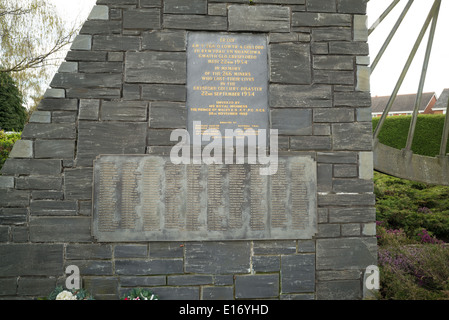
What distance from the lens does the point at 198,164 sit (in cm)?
346

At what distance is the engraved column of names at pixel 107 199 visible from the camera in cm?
336

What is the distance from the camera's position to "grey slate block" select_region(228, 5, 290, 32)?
141 inches

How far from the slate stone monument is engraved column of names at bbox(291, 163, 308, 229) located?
0.7 inches

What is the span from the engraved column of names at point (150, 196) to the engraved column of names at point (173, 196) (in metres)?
0.10

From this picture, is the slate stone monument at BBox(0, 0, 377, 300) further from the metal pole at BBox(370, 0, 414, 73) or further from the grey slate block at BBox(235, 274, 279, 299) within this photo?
the metal pole at BBox(370, 0, 414, 73)

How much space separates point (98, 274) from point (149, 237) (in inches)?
28.0

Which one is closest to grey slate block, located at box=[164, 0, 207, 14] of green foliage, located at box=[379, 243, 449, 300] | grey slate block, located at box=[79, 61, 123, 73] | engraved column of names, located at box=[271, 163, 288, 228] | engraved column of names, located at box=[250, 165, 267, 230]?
grey slate block, located at box=[79, 61, 123, 73]

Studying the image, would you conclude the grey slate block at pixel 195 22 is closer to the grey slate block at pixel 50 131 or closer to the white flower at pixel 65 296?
the grey slate block at pixel 50 131

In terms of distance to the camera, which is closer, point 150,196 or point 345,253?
point 150,196

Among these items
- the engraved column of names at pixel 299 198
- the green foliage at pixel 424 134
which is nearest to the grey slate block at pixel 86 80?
the engraved column of names at pixel 299 198

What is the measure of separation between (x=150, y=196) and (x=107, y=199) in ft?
1.58

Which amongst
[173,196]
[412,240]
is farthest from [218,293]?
[412,240]

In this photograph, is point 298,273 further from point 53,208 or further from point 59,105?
point 59,105

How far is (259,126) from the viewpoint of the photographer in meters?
3.58
